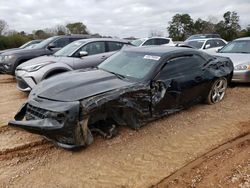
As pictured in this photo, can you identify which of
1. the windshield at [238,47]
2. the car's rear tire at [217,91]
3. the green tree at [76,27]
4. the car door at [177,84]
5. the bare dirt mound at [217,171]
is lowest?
the bare dirt mound at [217,171]

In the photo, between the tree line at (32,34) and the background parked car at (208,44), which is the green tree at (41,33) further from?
the background parked car at (208,44)

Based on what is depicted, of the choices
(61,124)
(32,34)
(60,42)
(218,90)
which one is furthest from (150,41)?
(32,34)

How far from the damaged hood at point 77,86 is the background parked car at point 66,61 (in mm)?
2328

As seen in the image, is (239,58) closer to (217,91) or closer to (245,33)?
(217,91)

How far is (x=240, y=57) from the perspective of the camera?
8258mm

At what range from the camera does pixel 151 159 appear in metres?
3.93

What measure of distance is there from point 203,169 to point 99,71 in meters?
2.65

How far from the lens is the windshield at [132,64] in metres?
4.93

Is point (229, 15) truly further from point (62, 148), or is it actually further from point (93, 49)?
point (62, 148)

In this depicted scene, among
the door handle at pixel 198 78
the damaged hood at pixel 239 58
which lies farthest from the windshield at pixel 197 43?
the door handle at pixel 198 78

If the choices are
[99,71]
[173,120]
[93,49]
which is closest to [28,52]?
[93,49]

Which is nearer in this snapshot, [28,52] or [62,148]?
[62,148]

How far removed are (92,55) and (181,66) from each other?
347 cm

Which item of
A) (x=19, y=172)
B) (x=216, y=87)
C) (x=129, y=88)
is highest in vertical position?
(x=129, y=88)
